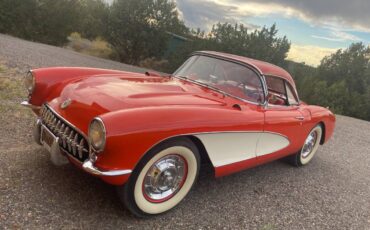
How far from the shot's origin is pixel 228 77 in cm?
425

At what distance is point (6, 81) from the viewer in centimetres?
646

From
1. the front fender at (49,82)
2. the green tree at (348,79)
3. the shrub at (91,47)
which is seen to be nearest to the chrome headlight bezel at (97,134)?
the front fender at (49,82)

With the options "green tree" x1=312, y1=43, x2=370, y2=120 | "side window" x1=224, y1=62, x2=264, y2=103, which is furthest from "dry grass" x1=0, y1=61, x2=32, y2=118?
"green tree" x1=312, y1=43, x2=370, y2=120

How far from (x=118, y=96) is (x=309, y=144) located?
346 cm

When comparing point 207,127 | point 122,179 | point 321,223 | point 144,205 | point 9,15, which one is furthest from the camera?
point 9,15

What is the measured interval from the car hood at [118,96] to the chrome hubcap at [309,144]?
2.17m

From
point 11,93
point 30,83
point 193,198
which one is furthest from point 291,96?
point 11,93

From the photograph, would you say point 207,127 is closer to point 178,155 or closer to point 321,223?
point 178,155

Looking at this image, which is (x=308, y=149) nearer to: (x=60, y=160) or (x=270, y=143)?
(x=270, y=143)

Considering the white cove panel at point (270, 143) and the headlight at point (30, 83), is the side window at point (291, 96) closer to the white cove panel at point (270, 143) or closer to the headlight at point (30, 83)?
the white cove panel at point (270, 143)

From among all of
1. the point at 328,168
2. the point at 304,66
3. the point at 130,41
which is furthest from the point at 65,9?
the point at 328,168

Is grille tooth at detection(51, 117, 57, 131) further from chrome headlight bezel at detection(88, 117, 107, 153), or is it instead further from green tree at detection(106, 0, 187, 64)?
green tree at detection(106, 0, 187, 64)

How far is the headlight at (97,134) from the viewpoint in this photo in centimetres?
262

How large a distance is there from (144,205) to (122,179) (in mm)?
411
